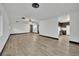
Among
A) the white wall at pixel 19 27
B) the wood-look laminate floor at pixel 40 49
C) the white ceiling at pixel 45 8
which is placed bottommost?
the wood-look laminate floor at pixel 40 49

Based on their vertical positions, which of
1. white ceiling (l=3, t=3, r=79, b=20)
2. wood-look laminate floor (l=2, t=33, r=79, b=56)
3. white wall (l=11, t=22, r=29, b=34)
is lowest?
wood-look laminate floor (l=2, t=33, r=79, b=56)

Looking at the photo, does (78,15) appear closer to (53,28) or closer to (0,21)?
(53,28)

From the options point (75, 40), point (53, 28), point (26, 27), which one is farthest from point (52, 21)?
point (26, 27)

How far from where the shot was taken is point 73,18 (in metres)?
6.71

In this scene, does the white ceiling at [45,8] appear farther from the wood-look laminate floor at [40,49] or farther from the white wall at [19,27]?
the white wall at [19,27]

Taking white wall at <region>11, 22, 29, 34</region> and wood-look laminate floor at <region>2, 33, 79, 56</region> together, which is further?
white wall at <region>11, 22, 29, 34</region>

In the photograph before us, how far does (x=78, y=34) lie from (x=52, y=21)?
11.7ft

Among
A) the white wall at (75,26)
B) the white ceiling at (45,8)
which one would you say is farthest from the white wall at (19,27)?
the white wall at (75,26)

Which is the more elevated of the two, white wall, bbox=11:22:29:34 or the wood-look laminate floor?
white wall, bbox=11:22:29:34

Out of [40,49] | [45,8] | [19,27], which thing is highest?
[45,8]

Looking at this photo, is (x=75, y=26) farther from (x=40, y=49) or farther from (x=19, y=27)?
(x=19, y=27)

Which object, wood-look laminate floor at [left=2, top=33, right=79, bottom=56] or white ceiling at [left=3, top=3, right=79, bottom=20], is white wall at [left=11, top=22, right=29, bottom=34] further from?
wood-look laminate floor at [left=2, top=33, right=79, bottom=56]

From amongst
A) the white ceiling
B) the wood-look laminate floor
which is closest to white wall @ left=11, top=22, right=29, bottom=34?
the white ceiling

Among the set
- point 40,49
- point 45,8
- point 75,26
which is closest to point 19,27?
point 45,8
